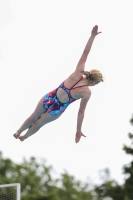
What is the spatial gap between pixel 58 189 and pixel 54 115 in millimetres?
39428

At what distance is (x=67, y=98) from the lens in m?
13.0

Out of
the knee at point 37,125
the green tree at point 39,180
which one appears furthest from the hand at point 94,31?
the green tree at point 39,180

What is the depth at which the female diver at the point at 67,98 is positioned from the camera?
12.5m

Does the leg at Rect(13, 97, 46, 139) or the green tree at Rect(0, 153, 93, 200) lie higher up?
the green tree at Rect(0, 153, 93, 200)

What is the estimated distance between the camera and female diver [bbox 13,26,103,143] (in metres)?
12.5

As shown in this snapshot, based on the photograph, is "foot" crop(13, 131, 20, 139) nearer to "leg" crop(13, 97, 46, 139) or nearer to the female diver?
the female diver

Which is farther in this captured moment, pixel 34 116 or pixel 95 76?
pixel 34 116

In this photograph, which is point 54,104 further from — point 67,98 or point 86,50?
point 86,50

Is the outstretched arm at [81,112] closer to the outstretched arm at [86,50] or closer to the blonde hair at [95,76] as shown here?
the blonde hair at [95,76]

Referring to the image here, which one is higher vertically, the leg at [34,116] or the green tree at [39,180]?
the green tree at [39,180]

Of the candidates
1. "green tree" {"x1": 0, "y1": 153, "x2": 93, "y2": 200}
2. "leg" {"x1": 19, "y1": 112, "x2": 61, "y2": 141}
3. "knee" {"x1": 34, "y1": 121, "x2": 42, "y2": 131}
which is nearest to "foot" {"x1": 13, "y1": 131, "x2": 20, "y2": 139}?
"leg" {"x1": 19, "y1": 112, "x2": 61, "y2": 141}

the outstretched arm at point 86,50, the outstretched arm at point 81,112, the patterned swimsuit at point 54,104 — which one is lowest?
the outstretched arm at point 81,112

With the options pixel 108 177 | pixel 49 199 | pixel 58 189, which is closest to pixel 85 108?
pixel 49 199

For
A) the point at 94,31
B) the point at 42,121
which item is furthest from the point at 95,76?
the point at 42,121
